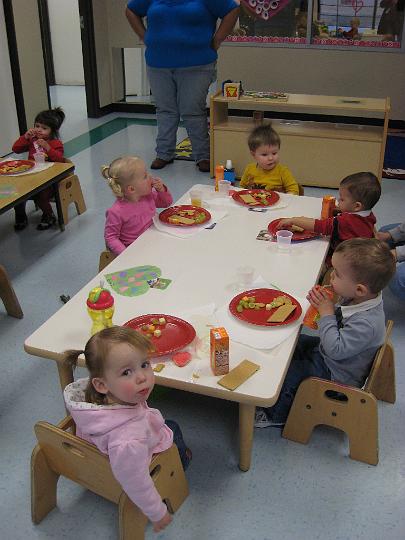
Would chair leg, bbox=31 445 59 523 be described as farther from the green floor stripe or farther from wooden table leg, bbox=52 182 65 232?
the green floor stripe

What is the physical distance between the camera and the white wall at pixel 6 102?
5.61 meters

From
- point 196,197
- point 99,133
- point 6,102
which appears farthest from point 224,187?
point 99,133

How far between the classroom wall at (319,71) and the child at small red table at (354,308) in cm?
505

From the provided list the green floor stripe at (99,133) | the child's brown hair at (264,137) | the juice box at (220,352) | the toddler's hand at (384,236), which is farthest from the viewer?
the green floor stripe at (99,133)

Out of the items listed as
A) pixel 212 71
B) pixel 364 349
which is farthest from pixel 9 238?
pixel 364 349

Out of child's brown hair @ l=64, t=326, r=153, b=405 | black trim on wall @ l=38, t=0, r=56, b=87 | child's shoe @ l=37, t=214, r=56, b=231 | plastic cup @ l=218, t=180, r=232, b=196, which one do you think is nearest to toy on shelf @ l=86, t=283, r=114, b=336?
child's brown hair @ l=64, t=326, r=153, b=405

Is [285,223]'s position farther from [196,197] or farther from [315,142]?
[315,142]

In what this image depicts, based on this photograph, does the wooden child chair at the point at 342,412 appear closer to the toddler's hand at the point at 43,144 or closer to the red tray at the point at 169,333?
the red tray at the point at 169,333

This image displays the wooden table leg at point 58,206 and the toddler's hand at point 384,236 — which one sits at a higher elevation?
the toddler's hand at point 384,236

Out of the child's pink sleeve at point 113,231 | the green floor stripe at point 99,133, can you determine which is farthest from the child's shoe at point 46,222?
the green floor stripe at point 99,133

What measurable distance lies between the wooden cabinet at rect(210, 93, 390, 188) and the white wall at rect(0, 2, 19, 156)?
2.26 metres

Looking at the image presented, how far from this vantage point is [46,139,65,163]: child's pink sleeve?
416 cm

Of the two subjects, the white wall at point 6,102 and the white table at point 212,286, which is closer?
the white table at point 212,286

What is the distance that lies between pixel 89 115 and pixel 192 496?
6228mm
